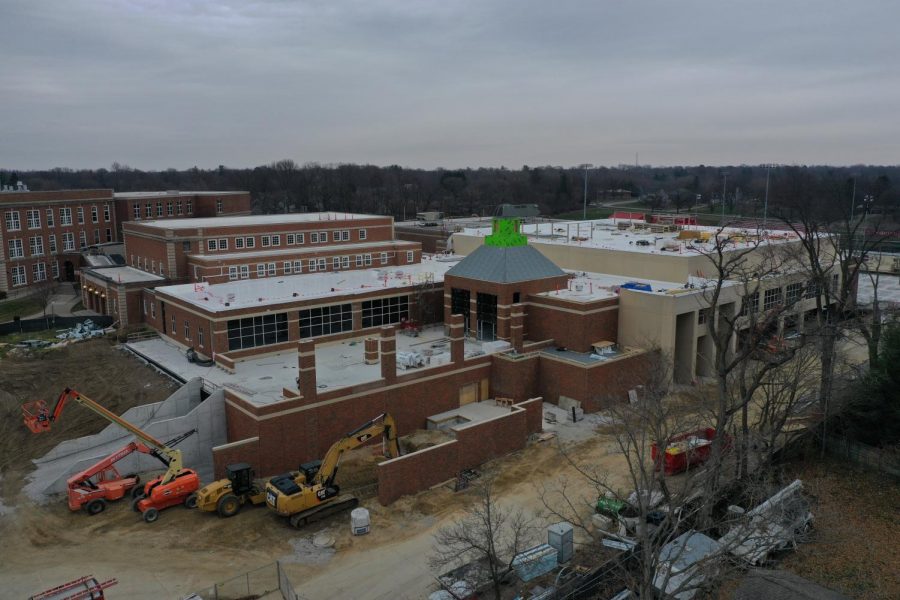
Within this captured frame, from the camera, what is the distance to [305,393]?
32.0 metres

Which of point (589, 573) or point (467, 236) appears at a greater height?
point (467, 236)

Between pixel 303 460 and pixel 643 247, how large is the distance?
3206 centimetres

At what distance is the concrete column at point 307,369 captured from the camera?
102ft

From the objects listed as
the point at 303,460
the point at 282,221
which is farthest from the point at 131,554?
the point at 282,221

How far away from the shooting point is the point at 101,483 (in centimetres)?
2905

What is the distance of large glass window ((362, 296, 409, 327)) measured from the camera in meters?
44.5

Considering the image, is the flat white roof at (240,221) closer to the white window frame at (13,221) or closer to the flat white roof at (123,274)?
the flat white roof at (123,274)

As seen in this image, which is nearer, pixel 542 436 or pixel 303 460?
pixel 303 460

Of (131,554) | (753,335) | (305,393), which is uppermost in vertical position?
(753,335)

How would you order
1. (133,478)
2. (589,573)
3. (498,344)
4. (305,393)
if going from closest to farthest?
1. (589,573)
2. (133,478)
3. (305,393)
4. (498,344)

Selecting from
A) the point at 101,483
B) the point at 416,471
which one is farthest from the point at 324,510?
the point at 101,483

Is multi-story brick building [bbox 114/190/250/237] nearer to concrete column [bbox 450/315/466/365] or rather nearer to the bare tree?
concrete column [bbox 450/315/466/365]

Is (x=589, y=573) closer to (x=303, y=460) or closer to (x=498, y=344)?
(x=303, y=460)

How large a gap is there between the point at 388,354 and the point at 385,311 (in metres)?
11.4
